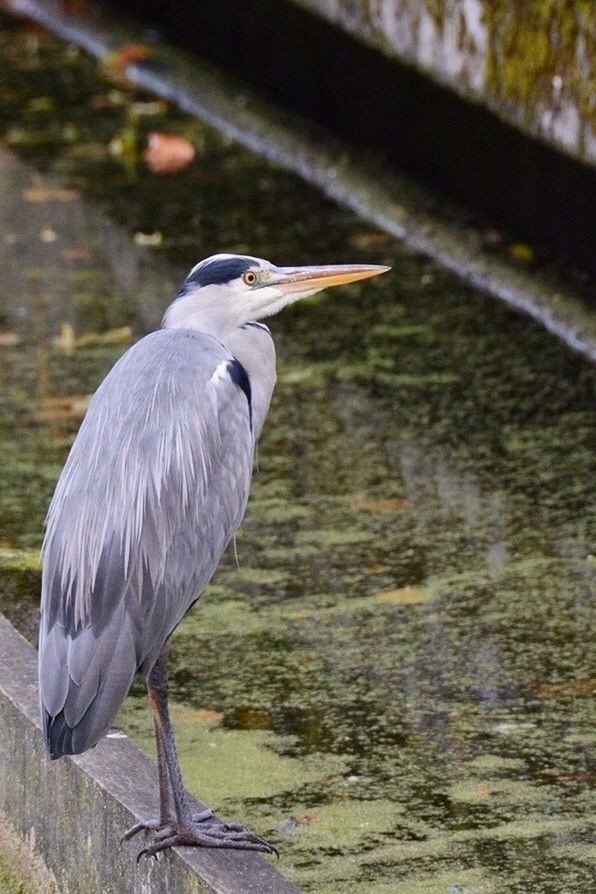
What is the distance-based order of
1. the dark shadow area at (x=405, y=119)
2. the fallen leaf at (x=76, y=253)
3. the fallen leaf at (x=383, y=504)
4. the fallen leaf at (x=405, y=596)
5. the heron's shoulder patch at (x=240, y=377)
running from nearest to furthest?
the heron's shoulder patch at (x=240, y=377), the fallen leaf at (x=405, y=596), the fallen leaf at (x=383, y=504), the dark shadow area at (x=405, y=119), the fallen leaf at (x=76, y=253)

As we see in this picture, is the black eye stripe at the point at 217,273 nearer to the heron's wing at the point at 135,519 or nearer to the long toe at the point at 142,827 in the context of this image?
the heron's wing at the point at 135,519

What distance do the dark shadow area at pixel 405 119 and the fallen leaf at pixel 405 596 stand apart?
2.28m

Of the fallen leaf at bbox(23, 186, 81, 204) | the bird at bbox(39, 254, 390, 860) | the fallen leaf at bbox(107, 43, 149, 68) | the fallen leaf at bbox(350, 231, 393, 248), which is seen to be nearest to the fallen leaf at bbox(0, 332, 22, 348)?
the fallen leaf at bbox(350, 231, 393, 248)

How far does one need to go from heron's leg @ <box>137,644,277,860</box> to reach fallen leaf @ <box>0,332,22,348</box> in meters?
3.23

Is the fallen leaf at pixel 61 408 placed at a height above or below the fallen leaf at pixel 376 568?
below

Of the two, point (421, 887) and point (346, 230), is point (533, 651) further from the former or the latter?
point (346, 230)

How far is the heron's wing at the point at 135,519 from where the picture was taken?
136 inches


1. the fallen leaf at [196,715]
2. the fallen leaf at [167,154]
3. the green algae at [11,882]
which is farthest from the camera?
the fallen leaf at [167,154]

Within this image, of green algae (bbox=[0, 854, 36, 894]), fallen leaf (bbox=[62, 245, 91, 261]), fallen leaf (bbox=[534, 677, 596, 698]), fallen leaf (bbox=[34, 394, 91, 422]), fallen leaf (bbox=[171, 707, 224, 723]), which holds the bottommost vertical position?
fallen leaf (bbox=[62, 245, 91, 261])

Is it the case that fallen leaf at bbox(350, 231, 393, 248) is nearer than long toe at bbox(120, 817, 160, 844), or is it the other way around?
long toe at bbox(120, 817, 160, 844)

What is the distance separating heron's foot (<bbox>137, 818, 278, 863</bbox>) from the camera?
11.7 ft

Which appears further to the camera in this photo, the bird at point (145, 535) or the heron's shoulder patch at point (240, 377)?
the heron's shoulder patch at point (240, 377)

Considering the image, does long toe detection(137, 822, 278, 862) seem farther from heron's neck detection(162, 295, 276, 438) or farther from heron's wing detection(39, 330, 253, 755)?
heron's neck detection(162, 295, 276, 438)

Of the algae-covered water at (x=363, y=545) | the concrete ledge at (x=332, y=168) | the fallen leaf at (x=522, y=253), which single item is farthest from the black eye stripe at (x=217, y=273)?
the fallen leaf at (x=522, y=253)
